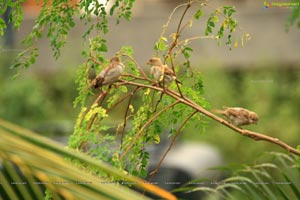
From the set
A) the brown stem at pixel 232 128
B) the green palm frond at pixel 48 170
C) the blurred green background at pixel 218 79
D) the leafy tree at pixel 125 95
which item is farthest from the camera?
the blurred green background at pixel 218 79

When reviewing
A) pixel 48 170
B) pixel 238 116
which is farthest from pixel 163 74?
pixel 48 170

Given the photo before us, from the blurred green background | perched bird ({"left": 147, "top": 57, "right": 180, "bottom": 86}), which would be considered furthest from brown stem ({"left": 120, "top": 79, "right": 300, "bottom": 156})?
the blurred green background

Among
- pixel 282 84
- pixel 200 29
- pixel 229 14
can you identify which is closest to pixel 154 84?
pixel 229 14

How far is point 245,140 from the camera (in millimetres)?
6305

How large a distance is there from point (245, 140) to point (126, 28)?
255cm

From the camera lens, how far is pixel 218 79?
6840 millimetres

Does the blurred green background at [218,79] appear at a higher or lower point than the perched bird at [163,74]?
lower

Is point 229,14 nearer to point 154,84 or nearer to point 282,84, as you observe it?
point 154,84

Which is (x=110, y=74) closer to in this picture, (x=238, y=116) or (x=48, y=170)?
(x=238, y=116)

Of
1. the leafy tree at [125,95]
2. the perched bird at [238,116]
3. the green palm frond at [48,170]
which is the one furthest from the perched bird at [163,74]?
the green palm frond at [48,170]

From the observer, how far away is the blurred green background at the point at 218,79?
6383 millimetres

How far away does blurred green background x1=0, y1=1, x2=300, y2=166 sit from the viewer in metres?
6.38

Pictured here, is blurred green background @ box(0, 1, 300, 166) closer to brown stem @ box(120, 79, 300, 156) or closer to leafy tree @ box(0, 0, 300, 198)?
leafy tree @ box(0, 0, 300, 198)

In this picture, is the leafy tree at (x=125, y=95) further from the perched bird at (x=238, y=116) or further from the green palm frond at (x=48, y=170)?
the green palm frond at (x=48, y=170)
